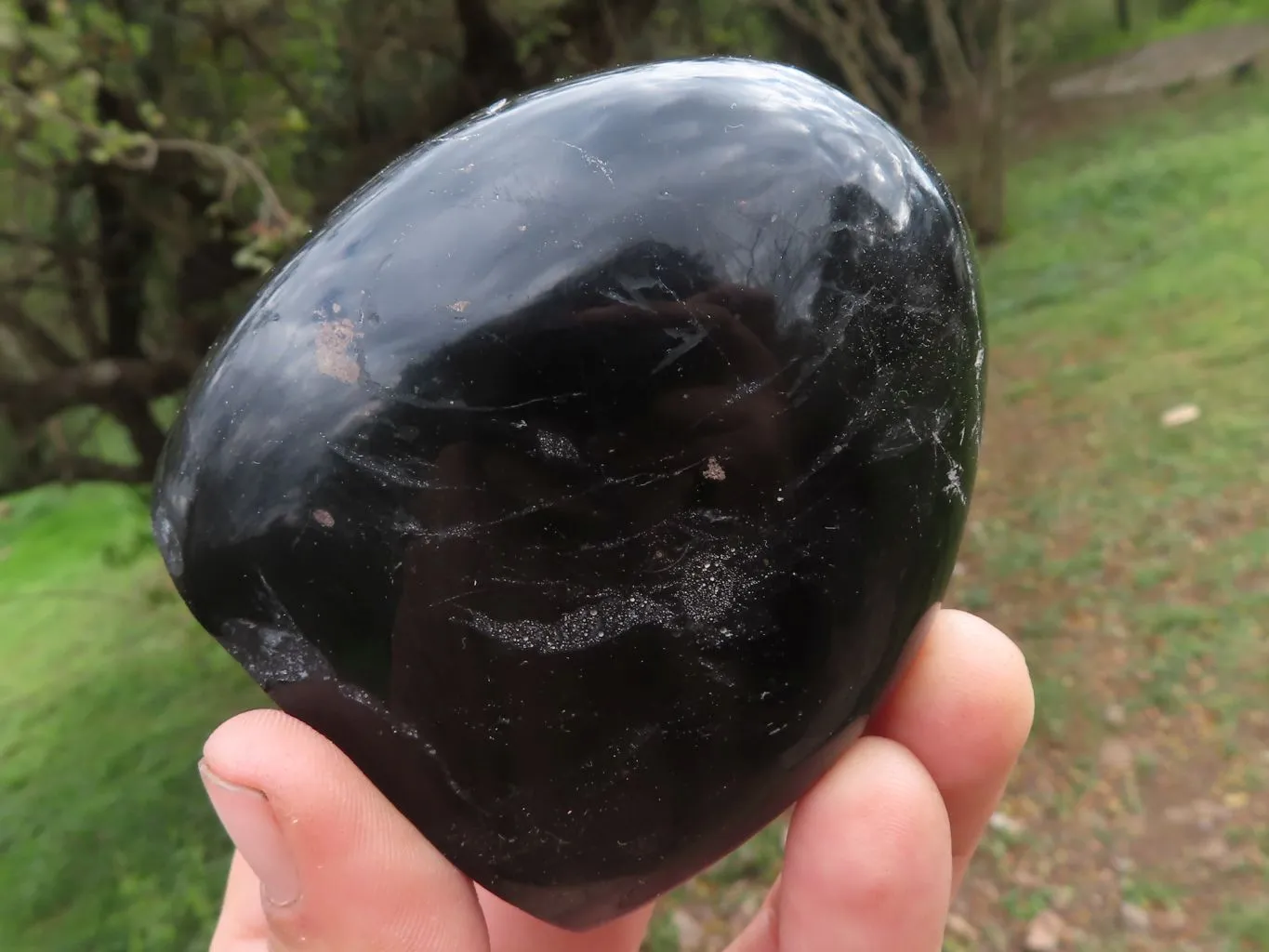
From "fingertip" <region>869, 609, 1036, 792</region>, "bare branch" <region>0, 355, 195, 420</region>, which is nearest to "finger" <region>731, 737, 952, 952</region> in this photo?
"fingertip" <region>869, 609, 1036, 792</region>

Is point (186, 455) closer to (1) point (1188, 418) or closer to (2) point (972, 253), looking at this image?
(2) point (972, 253)

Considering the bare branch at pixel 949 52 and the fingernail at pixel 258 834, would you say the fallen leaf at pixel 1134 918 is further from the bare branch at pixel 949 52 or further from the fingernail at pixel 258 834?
the bare branch at pixel 949 52

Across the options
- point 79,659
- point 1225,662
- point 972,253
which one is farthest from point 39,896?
point 1225,662

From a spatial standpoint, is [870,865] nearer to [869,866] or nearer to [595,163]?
[869,866]

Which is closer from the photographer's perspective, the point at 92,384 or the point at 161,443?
the point at 92,384

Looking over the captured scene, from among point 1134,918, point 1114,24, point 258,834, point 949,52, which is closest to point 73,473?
point 258,834
